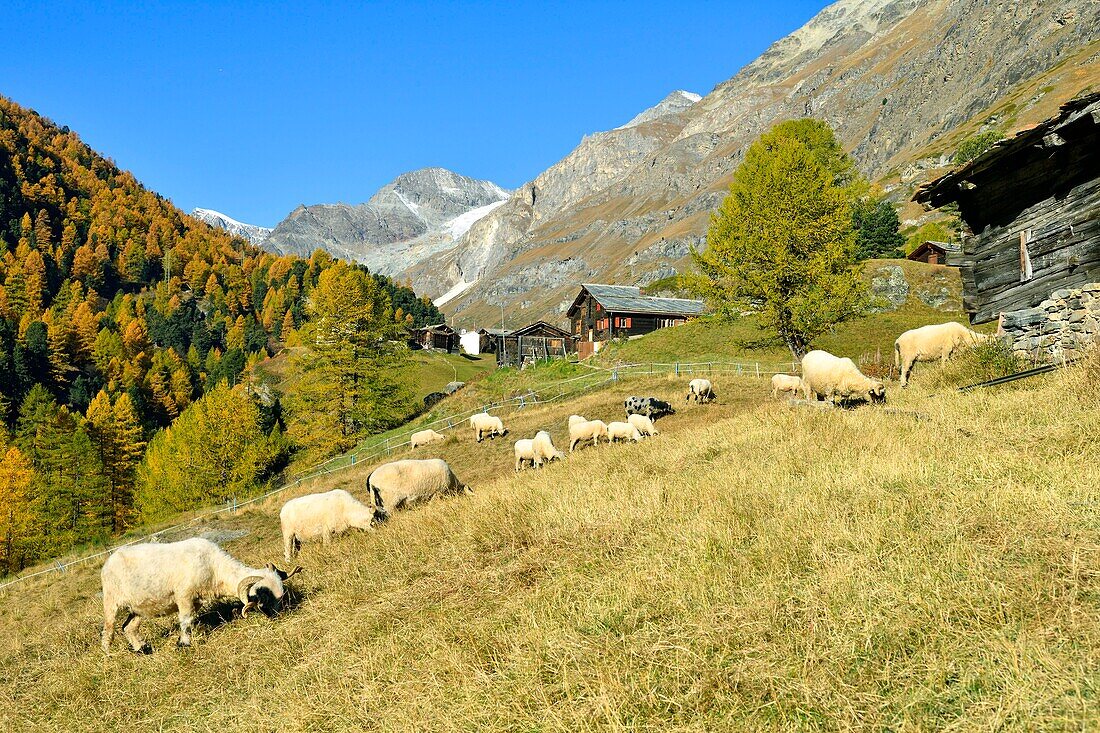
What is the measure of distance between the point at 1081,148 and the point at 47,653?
2180 centimetres

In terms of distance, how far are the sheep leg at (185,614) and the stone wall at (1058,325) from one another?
16.4 metres

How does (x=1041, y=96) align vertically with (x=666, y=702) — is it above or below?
Answer: above

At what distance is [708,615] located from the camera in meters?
4.28

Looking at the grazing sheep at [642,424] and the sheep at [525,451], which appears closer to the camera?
the sheep at [525,451]

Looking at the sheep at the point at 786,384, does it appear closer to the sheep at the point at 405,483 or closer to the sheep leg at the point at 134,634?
the sheep at the point at 405,483

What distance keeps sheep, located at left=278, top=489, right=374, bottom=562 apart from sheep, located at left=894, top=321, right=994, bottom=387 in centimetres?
1507

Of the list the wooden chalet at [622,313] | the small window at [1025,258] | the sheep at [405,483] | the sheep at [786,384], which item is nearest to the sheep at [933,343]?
the small window at [1025,258]

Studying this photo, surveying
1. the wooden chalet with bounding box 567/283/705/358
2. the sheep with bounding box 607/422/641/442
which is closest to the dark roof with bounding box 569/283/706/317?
the wooden chalet with bounding box 567/283/705/358

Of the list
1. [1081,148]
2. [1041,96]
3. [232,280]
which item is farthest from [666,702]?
[232,280]

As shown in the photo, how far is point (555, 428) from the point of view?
2505 cm

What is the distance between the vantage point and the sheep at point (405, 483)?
12797mm

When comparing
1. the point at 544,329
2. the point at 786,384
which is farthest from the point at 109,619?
the point at 544,329

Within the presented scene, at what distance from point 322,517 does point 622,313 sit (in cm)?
4947

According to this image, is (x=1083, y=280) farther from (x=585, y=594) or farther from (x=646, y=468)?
(x=585, y=594)
